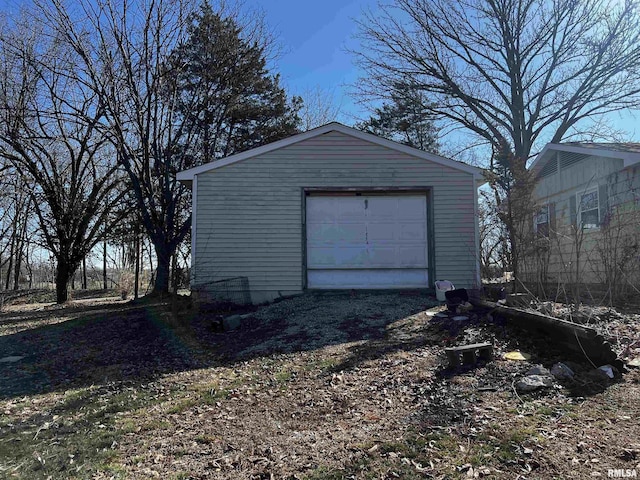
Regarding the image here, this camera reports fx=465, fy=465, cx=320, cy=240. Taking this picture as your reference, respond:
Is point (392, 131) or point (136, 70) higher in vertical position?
point (392, 131)

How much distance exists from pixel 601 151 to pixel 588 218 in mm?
1883

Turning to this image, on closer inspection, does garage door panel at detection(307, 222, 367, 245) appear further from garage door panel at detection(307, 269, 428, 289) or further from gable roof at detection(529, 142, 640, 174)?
gable roof at detection(529, 142, 640, 174)

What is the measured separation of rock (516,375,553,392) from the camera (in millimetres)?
4094

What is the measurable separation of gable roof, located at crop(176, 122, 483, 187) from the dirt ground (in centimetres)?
453

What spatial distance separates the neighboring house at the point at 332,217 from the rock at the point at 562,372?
5.96m

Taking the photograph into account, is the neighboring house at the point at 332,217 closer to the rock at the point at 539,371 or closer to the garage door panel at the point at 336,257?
the garage door panel at the point at 336,257

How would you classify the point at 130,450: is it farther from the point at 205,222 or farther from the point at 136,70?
the point at 136,70

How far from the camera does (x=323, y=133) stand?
10.8 meters

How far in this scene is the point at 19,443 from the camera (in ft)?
12.3

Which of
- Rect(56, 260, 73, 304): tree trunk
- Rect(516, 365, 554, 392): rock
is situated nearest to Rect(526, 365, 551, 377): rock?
Rect(516, 365, 554, 392): rock

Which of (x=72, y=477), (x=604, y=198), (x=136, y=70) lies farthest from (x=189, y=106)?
(x=72, y=477)

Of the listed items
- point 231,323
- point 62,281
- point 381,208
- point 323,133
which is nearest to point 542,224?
point 381,208

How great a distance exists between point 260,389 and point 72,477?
2032 mm

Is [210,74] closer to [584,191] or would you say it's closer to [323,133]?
[323,133]
